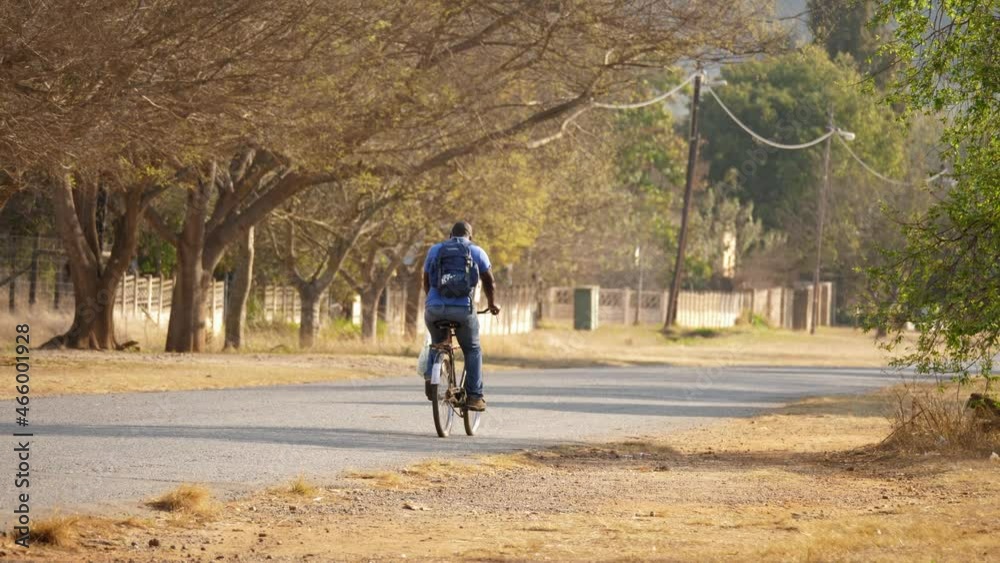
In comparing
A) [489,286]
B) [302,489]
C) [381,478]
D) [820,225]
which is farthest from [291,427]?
[820,225]

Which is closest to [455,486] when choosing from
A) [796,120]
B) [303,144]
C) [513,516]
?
[513,516]

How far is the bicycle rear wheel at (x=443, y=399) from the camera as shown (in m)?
15.2

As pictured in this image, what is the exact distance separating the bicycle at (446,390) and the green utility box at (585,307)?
143 feet

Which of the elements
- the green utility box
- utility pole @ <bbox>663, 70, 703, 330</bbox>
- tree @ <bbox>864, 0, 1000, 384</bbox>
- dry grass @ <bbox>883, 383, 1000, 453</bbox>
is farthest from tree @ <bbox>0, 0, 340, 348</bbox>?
the green utility box

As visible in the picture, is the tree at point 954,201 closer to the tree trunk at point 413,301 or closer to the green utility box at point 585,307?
the tree trunk at point 413,301

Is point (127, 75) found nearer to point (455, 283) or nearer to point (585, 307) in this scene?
point (455, 283)

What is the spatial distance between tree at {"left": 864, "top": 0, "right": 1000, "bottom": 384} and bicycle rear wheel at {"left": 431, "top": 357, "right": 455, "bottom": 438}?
414 centimetres

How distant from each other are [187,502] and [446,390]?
5847 millimetres

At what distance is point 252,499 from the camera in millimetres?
10477

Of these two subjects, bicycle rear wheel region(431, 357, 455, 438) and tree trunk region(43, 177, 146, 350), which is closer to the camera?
bicycle rear wheel region(431, 357, 455, 438)

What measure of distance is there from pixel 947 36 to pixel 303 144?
12585 mm

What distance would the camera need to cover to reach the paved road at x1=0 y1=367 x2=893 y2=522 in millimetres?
11292

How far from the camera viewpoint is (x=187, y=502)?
9.69 meters

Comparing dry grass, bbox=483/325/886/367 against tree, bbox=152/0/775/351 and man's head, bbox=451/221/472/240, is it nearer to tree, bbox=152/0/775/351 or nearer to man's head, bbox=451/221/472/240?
tree, bbox=152/0/775/351
